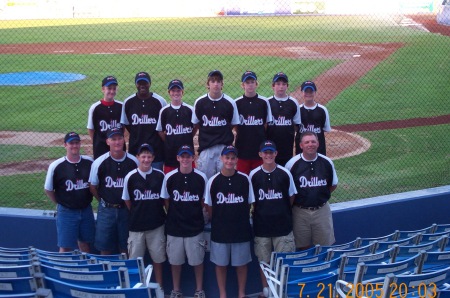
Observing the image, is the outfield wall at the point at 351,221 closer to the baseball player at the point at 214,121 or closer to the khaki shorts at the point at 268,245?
the khaki shorts at the point at 268,245

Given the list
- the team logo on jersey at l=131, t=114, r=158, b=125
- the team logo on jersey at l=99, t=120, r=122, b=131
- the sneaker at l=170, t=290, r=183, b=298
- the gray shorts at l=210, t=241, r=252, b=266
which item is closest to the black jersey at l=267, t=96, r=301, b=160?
the team logo on jersey at l=131, t=114, r=158, b=125

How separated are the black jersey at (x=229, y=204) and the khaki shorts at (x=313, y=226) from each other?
0.52m

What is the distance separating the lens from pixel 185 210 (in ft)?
19.6

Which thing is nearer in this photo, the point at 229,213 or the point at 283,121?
the point at 229,213

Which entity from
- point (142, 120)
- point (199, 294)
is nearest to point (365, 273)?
point (199, 294)

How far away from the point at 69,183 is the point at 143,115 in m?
1.01

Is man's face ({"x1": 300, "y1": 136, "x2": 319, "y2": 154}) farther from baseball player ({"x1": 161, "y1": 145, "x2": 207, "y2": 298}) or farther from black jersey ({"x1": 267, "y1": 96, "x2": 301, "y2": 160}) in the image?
baseball player ({"x1": 161, "y1": 145, "x2": 207, "y2": 298})

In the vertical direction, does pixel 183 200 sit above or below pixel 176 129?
below

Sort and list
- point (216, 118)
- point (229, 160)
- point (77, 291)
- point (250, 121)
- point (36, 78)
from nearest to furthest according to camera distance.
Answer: point (77, 291) → point (229, 160) → point (216, 118) → point (250, 121) → point (36, 78)

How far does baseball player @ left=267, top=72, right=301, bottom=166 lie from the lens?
266 inches

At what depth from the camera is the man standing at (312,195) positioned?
20.2 feet

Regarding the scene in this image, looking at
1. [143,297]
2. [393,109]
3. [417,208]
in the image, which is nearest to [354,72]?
[393,109]

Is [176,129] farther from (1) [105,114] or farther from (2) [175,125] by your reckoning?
(1) [105,114]

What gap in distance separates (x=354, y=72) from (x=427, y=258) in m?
13.6
